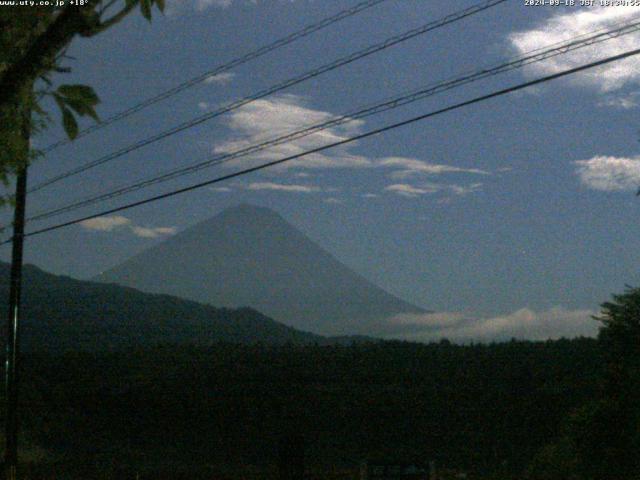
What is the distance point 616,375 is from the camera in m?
23.3

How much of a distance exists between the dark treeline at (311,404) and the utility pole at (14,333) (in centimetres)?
1760

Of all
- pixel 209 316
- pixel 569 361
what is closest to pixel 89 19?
pixel 569 361

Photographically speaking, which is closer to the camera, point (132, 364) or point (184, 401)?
point (184, 401)

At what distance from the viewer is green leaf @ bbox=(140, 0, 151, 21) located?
5.37 meters

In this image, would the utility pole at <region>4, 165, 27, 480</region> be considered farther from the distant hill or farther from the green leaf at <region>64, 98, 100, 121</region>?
the distant hill

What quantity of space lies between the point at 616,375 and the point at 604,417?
1304mm

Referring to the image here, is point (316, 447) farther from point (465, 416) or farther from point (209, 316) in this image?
point (209, 316)

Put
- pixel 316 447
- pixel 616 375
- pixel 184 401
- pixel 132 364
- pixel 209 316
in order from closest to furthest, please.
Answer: pixel 616 375 < pixel 316 447 < pixel 184 401 < pixel 132 364 < pixel 209 316

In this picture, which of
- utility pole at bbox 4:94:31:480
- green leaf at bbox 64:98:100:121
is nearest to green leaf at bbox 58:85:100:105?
green leaf at bbox 64:98:100:121

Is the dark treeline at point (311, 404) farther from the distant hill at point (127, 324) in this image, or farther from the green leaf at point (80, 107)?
the distant hill at point (127, 324)

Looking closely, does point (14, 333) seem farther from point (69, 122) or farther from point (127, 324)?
point (127, 324)

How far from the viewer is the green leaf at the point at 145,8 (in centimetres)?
537

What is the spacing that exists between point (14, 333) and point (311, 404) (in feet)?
153

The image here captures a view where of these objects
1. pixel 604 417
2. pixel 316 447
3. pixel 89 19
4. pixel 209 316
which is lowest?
pixel 316 447
